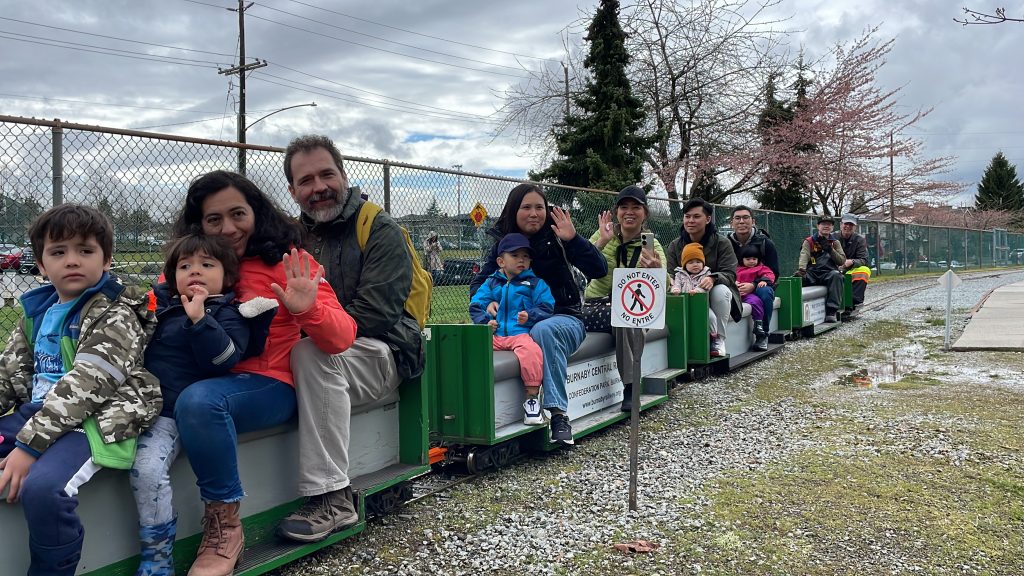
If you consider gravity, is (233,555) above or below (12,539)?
below

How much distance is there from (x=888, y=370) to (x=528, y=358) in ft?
17.8

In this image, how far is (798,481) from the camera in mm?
4629

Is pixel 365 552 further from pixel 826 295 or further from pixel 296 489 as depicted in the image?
pixel 826 295

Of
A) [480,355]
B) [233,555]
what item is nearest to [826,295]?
[480,355]

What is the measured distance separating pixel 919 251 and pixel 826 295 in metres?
20.0

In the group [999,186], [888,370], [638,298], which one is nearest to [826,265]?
[888,370]

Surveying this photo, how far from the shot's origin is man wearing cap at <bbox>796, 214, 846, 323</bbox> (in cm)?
1288

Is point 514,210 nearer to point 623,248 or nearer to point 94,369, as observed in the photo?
point 623,248

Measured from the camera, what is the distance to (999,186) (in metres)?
66.2

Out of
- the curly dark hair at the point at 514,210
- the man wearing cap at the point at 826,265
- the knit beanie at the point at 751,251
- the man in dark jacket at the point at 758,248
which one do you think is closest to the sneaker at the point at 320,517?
the curly dark hair at the point at 514,210

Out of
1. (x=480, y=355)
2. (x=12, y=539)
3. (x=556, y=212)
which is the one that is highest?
(x=556, y=212)

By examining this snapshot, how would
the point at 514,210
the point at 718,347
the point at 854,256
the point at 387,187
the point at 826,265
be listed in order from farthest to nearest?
the point at 854,256
the point at 826,265
the point at 718,347
the point at 387,187
the point at 514,210

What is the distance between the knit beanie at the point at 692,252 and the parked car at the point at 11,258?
607cm

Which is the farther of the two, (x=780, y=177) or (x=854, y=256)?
(x=780, y=177)
